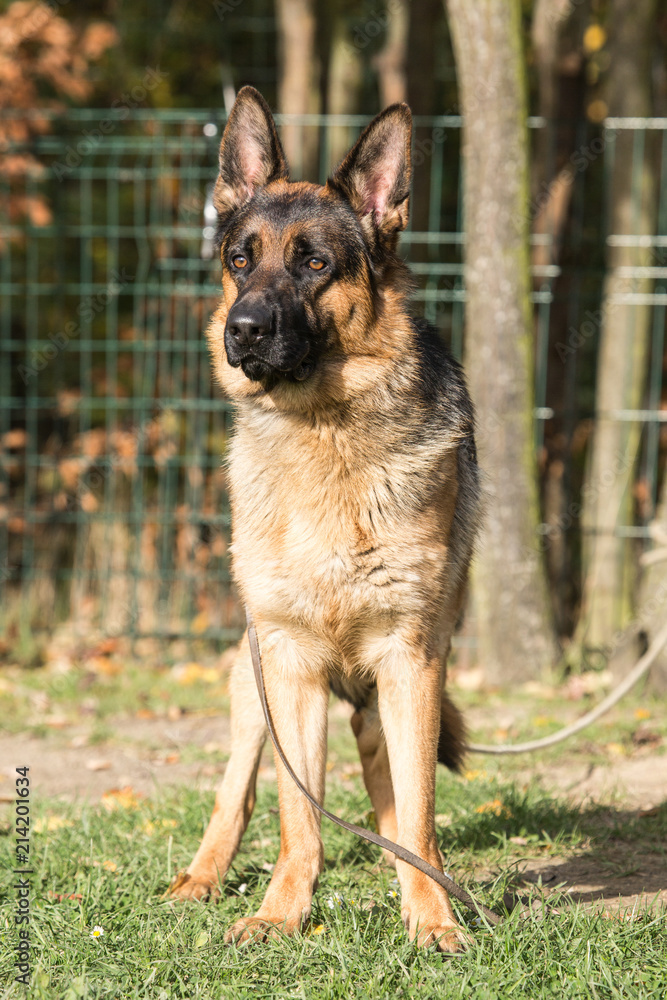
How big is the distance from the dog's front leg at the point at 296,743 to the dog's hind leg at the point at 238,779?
321 millimetres

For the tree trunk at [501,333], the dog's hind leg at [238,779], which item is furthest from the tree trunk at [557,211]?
the dog's hind leg at [238,779]

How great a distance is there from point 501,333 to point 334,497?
3467 mm

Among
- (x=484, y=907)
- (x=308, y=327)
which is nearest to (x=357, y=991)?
(x=484, y=907)

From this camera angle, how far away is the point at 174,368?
743 centimetres

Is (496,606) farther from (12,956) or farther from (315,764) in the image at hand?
(12,956)

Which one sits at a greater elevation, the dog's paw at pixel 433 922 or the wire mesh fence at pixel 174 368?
the wire mesh fence at pixel 174 368

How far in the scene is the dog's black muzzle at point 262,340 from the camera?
9.29 feet

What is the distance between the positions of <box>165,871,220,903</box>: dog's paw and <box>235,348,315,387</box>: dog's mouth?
5.36 ft

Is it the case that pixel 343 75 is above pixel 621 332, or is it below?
above

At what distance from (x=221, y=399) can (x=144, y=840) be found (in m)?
4.51

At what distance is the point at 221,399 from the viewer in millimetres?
7480

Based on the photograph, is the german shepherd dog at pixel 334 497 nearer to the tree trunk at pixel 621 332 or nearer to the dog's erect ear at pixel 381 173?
the dog's erect ear at pixel 381 173

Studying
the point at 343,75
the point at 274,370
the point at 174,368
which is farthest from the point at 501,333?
the point at 343,75

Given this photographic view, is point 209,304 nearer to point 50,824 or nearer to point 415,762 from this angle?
point 50,824
